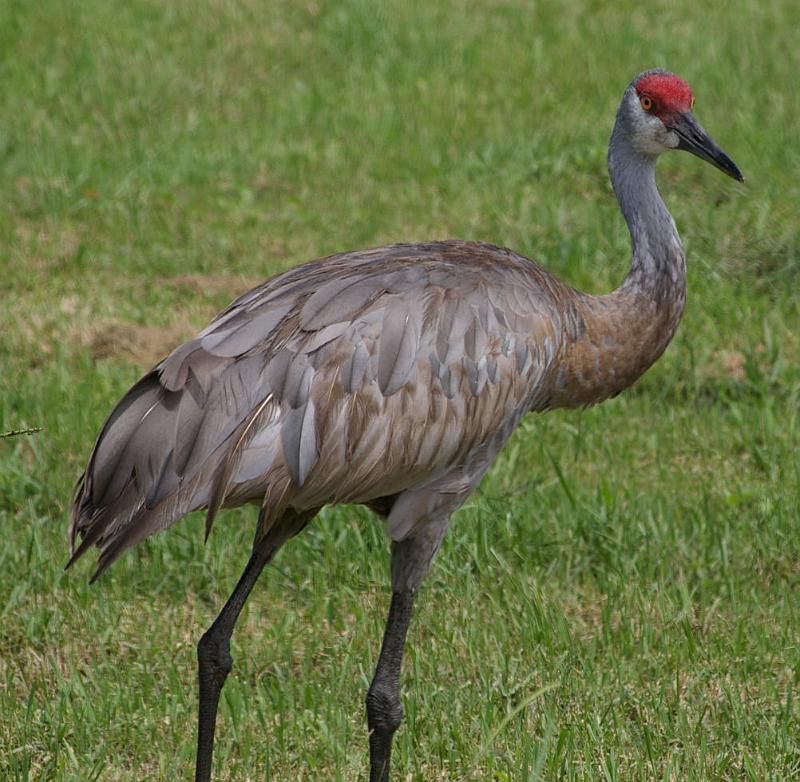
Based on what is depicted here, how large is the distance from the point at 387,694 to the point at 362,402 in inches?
34.4

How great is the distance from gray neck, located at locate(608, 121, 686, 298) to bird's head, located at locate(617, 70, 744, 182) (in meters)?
0.05

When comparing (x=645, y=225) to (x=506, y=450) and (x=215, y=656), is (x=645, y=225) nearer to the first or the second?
(x=506, y=450)

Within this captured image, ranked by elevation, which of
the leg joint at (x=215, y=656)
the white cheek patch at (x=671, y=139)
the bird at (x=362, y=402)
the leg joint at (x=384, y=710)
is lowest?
the leg joint at (x=384, y=710)

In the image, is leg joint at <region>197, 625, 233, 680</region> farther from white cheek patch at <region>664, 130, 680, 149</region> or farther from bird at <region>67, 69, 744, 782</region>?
white cheek patch at <region>664, 130, 680, 149</region>

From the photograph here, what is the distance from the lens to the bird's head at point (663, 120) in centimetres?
514

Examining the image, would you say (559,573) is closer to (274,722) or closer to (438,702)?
(438,702)

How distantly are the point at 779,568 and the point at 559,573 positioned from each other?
2.60ft

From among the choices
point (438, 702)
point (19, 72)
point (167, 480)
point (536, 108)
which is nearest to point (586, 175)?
point (536, 108)

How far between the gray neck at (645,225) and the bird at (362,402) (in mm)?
106

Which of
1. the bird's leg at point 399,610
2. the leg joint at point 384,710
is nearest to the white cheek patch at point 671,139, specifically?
the bird's leg at point 399,610

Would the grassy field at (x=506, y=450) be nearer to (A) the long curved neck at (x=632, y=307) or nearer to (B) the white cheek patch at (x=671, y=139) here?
(A) the long curved neck at (x=632, y=307)

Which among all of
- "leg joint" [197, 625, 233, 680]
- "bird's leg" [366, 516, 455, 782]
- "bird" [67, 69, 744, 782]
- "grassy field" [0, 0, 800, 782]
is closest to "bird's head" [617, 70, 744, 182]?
"bird" [67, 69, 744, 782]

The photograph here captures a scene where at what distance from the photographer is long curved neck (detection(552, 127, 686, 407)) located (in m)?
4.81

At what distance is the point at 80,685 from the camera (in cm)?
479
